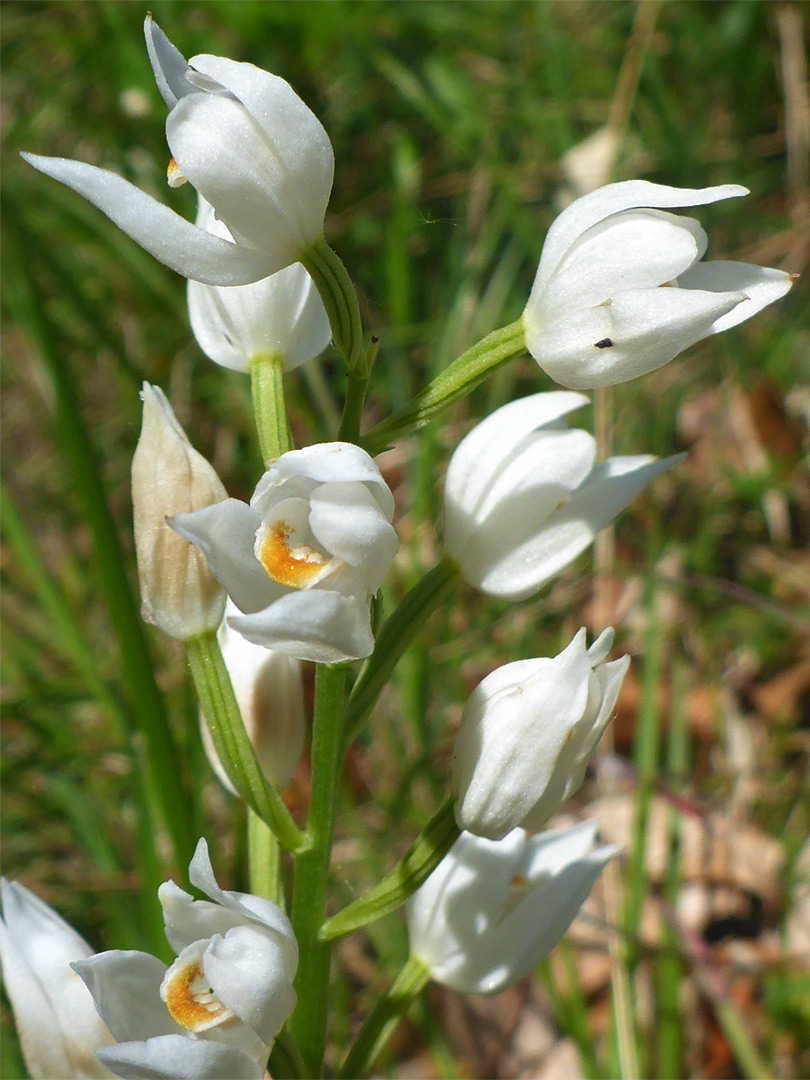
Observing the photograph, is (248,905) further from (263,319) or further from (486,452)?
(263,319)

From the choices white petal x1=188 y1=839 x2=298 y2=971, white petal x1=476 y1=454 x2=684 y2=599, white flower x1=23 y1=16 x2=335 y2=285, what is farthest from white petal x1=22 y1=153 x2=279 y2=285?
white petal x1=188 y1=839 x2=298 y2=971

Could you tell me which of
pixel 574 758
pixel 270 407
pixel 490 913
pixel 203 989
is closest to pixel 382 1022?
pixel 490 913

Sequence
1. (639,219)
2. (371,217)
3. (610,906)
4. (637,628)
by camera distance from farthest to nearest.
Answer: (371,217), (637,628), (610,906), (639,219)

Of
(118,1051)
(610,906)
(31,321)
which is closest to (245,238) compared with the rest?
(31,321)

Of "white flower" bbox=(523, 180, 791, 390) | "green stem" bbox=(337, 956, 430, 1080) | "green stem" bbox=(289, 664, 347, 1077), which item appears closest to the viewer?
"white flower" bbox=(523, 180, 791, 390)

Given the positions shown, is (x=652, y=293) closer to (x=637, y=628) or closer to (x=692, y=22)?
(x=637, y=628)

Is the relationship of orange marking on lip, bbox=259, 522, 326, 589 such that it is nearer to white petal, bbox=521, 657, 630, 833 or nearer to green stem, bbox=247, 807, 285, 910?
white petal, bbox=521, 657, 630, 833
